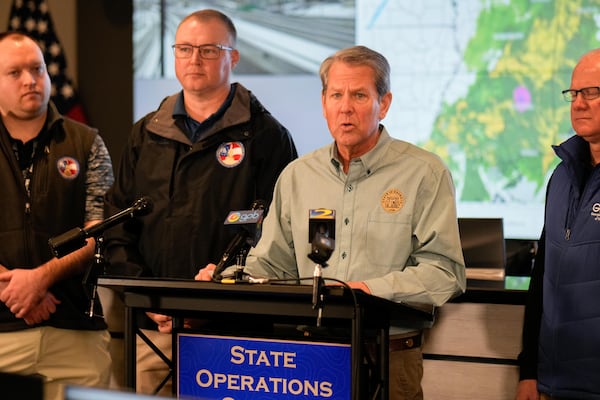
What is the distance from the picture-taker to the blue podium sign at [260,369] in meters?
2.48

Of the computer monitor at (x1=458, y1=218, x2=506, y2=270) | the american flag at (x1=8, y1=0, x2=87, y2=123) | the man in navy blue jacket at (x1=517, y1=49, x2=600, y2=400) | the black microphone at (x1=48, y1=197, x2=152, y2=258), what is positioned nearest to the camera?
the black microphone at (x1=48, y1=197, x2=152, y2=258)

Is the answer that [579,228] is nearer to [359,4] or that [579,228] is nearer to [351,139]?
[351,139]

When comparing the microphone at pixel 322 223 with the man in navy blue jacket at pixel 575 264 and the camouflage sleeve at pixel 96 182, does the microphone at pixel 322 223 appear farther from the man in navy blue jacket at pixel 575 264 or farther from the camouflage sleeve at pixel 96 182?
the camouflage sleeve at pixel 96 182

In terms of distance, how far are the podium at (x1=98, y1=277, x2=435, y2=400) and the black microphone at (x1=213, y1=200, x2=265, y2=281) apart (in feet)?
0.30

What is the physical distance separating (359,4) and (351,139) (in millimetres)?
2985

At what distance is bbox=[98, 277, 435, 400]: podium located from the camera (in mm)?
2361

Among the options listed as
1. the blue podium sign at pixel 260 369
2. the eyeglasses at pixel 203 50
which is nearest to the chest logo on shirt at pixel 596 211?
the blue podium sign at pixel 260 369

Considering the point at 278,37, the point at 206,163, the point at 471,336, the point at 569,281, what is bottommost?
the point at 471,336

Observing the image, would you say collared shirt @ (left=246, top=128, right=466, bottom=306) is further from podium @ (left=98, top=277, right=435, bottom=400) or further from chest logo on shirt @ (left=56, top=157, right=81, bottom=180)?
chest logo on shirt @ (left=56, top=157, right=81, bottom=180)

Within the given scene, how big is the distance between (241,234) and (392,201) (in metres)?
0.51

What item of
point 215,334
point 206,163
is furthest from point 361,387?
point 206,163

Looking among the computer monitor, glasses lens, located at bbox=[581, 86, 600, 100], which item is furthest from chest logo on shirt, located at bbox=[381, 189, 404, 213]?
the computer monitor

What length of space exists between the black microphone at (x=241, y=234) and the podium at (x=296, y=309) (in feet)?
0.30

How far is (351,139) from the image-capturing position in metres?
2.81
